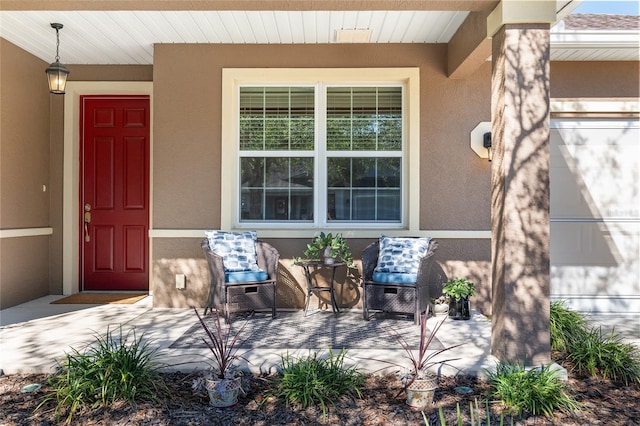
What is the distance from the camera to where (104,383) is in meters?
2.73

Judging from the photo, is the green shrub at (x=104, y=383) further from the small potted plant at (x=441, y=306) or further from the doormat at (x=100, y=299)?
the small potted plant at (x=441, y=306)

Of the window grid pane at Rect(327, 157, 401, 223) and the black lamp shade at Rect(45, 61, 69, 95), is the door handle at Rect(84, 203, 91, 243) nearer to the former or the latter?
the black lamp shade at Rect(45, 61, 69, 95)

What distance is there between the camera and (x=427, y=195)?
207 inches

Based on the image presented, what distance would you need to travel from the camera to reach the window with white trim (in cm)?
535

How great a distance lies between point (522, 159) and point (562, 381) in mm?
1428

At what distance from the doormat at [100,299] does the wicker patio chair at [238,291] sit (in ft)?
4.55

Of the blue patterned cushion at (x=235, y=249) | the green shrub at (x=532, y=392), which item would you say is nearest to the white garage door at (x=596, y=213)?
the green shrub at (x=532, y=392)

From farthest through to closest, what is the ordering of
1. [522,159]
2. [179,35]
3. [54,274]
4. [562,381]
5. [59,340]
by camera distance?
[54,274]
[179,35]
[59,340]
[522,159]
[562,381]

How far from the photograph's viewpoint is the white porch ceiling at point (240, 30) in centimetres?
443

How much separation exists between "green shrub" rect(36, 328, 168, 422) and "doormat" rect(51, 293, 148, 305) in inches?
104

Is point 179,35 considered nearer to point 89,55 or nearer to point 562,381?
point 89,55

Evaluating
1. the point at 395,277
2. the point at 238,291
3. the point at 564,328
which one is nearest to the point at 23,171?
the point at 238,291

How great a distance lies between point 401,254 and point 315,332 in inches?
46.9

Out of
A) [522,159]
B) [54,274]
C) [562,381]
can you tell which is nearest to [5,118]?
[54,274]
